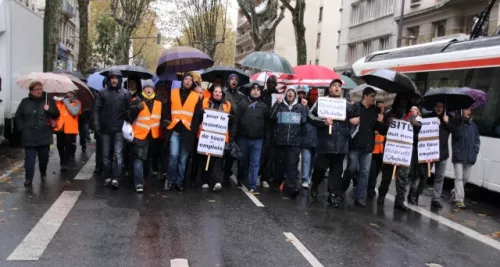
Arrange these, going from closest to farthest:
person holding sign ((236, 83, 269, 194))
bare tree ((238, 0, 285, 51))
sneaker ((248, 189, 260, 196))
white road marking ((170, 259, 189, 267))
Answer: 1. white road marking ((170, 259, 189, 267))
2. sneaker ((248, 189, 260, 196))
3. person holding sign ((236, 83, 269, 194))
4. bare tree ((238, 0, 285, 51))

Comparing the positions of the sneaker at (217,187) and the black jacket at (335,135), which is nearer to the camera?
the black jacket at (335,135)

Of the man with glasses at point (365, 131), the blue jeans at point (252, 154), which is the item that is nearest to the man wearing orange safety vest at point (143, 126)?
the blue jeans at point (252, 154)

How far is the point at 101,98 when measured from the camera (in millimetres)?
8656

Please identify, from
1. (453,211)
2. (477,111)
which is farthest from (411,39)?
(453,211)

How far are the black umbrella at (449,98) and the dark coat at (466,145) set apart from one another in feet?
2.01

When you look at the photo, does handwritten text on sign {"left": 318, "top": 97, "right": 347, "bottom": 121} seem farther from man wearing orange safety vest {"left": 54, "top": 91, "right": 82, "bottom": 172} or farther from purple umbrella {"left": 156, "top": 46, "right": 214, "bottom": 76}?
man wearing orange safety vest {"left": 54, "top": 91, "right": 82, "bottom": 172}

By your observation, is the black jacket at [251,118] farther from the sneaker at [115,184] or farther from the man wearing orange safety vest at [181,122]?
the sneaker at [115,184]

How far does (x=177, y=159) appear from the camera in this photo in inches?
345

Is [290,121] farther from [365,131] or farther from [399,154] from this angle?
A: [399,154]

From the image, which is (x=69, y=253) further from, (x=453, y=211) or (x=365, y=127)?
(x=453, y=211)

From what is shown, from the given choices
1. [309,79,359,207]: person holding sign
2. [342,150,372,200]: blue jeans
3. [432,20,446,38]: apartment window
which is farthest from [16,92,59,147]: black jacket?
[432,20,446,38]: apartment window

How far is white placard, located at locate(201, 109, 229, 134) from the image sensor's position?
29.2 ft

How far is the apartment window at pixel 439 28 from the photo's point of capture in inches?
1072

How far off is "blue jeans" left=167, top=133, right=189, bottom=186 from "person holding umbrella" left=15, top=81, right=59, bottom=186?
207 cm
